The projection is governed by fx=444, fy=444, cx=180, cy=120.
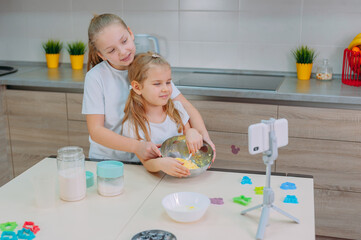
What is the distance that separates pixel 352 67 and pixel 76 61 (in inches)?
69.6

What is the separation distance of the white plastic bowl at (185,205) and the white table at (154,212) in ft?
0.08

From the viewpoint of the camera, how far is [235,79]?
268 cm

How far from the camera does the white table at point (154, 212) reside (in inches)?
44.1

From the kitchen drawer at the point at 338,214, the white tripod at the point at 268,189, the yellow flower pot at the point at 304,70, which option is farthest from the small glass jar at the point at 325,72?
the white tripod at the point at 268,189

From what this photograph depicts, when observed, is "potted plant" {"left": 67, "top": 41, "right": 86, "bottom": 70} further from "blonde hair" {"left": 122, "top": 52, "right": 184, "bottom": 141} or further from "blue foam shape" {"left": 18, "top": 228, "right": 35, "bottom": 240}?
"blue foam shape" {"left": 18, "top": 228, "right": 35, "bottom": 240}

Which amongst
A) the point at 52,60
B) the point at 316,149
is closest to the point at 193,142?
the point at 316,149

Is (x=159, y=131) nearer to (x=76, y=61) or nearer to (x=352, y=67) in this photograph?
(x=352, y=67)

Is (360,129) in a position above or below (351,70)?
below

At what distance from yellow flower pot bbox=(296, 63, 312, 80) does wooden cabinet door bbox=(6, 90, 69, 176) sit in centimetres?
143

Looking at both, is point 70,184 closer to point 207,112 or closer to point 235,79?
point 207,112

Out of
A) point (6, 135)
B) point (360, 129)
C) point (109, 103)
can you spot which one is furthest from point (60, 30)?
point (360, 129)

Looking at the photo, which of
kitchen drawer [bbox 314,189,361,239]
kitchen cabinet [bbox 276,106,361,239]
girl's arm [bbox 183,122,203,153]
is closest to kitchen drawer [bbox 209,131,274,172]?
kitchen cabinet [bbox 276,106,361,239]

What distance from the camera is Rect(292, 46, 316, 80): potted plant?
264 centimetres

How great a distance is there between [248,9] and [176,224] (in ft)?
6.26
